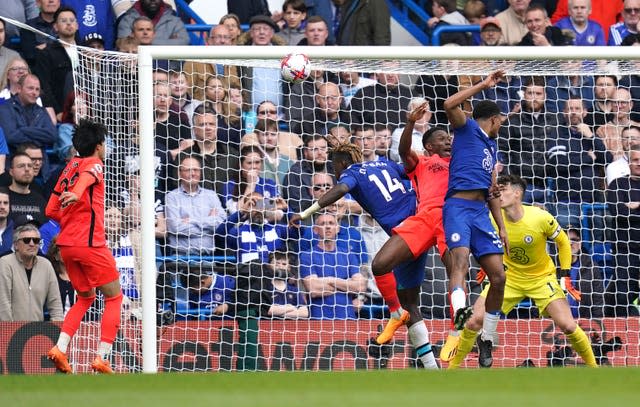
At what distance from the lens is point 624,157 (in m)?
13.3

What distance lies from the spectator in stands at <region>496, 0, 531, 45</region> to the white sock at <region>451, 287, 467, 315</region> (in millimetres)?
6049

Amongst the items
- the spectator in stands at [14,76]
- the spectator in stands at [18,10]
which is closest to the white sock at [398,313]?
the spectator in stands at [14,76]

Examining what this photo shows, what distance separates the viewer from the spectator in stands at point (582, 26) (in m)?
15.1

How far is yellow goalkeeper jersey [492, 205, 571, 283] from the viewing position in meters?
11.6

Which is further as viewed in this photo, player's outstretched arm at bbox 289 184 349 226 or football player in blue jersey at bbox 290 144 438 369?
football player in blue jersey at bbox 290 144 438 369

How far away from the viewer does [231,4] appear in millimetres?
15266

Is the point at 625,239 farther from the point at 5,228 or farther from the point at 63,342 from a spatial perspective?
the point at 5,228

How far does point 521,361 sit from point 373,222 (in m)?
2.09

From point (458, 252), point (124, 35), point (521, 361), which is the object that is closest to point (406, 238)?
point (458, 252)

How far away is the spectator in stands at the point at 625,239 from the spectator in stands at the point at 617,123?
19cm

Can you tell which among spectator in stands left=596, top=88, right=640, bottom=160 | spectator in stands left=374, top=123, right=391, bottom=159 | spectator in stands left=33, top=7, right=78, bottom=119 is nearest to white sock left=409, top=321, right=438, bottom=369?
spectator in stands left=374, top=123, right=391, bottom=159

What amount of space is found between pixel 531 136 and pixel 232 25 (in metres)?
3.61

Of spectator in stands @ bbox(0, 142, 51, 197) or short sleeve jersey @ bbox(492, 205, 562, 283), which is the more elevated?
spectator in stands @ bbox(0, 142, 51, 197)

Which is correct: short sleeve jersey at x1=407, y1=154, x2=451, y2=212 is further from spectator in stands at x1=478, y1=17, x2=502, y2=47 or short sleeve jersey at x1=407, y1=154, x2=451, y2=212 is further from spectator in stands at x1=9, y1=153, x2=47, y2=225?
spectator in stands at x1=478, y1=17, x2=502, y2=47
